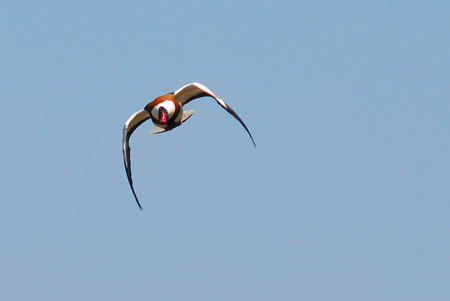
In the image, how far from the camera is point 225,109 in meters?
37.5

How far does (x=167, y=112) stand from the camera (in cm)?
3794

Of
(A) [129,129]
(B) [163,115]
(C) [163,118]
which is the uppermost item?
Result: (A) [129,129]

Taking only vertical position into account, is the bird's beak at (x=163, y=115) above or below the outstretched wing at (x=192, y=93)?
below

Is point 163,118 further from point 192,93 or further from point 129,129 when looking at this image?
point 129,129

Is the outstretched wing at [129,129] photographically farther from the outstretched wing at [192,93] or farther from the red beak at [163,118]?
the red beak at [163,118]

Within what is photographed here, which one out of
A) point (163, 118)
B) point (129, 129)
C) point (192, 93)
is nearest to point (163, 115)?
point (163, 118)

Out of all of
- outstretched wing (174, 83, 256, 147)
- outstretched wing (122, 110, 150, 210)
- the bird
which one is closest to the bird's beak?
the bird

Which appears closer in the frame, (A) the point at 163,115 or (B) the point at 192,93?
(A) the point at 163,115

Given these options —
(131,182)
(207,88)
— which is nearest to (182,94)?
(207,88)

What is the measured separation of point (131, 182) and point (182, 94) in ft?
15.5

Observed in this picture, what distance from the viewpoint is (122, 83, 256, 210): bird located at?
38.1 meters

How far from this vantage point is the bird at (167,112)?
125 ft

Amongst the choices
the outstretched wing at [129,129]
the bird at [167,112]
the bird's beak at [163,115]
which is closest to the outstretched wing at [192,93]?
the bird at [167,112]

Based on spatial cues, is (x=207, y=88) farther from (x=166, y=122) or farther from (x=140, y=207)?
(x=140, y=207)
